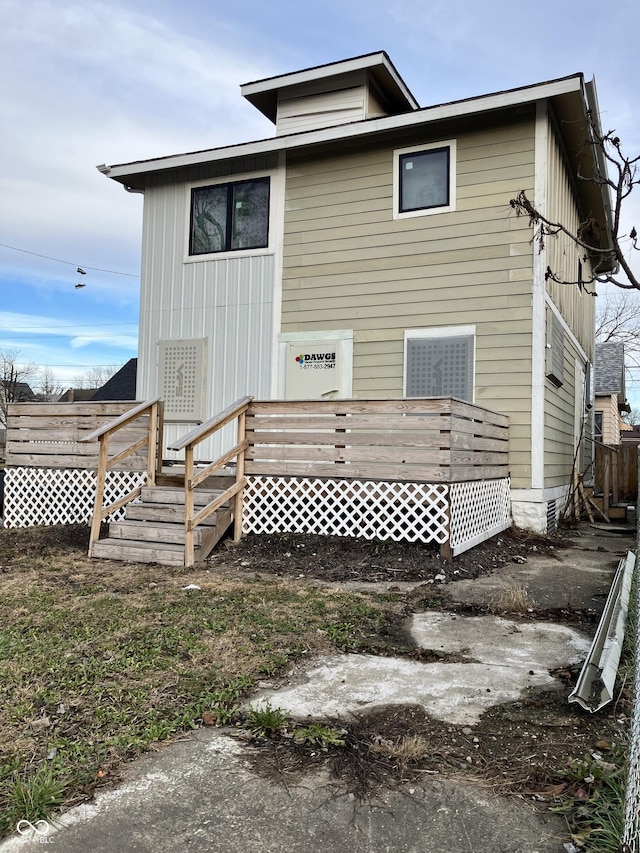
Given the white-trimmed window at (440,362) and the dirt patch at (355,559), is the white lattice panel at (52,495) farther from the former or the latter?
the white-trimmed window at (440,362)

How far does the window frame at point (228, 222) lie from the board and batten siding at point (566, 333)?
4.06 meters

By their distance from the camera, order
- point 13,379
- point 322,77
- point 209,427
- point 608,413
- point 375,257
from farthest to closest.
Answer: point 13,379
point 608,413
point 322,77
point 375,257
point 209,427

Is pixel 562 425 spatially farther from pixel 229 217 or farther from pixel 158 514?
pixel 158 514

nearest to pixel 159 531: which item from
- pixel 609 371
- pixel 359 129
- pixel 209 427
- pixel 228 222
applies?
pixel 209 427

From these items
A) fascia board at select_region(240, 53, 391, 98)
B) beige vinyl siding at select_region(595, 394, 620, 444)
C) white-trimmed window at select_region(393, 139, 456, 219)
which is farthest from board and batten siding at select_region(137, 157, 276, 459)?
beige vinyl siding at select_region(595, 394, 620, 444)

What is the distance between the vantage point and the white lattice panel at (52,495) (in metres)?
8.63

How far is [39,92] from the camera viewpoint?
1766 cm

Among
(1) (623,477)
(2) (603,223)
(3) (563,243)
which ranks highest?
(2) (603,223)

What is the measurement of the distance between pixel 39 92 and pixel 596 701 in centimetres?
2007

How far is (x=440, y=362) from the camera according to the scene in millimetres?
8789

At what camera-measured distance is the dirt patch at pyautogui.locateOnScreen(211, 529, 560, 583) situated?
608 centimetres

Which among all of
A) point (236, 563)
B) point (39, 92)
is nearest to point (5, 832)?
point (236, 563)

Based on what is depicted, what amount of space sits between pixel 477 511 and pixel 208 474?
9.81 ft

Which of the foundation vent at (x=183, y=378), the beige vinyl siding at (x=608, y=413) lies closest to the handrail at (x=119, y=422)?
the foundation vent at (x=183, y=378)
